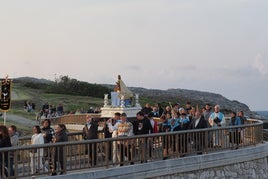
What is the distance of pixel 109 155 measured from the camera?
47.5ft

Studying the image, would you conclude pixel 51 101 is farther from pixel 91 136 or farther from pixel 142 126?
pixel 91 136

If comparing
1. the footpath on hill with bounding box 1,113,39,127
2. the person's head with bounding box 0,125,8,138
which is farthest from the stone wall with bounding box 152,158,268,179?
the footpath on hill with bounding box 1,113,39,127

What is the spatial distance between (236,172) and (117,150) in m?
4.47

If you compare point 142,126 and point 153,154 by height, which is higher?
point 142,126

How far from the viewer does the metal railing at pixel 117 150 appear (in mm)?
12872

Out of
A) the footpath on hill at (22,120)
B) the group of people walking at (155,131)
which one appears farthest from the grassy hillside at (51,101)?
the group of people walking at (155,131)

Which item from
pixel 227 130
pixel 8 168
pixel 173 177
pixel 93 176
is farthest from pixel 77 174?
pixel 227 130

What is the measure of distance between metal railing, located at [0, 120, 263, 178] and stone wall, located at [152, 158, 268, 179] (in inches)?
22.7

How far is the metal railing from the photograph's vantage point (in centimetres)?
1287

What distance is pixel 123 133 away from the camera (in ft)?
52.0

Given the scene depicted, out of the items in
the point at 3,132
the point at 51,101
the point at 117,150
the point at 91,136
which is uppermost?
the point at 51,101

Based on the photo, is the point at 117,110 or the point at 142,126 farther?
the point at 117,110

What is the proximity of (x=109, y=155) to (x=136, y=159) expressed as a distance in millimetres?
811

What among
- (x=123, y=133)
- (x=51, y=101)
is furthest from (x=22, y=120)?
(x=123, y=133)
